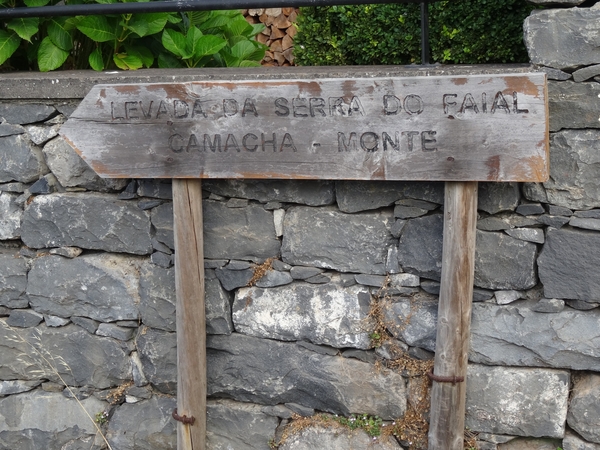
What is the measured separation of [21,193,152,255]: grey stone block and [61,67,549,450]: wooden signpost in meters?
0.25

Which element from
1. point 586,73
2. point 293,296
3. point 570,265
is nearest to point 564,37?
point 586,73

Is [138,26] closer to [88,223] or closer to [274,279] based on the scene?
[88,223]

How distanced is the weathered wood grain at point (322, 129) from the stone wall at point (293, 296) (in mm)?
169

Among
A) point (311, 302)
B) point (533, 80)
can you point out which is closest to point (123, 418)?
point (311, 302)

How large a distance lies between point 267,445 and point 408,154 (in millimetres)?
1451

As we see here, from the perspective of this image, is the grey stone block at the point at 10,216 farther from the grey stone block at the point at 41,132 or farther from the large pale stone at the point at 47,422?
the large pale stone at the point at 47,422

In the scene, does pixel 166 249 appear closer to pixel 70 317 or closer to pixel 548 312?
pixel 70 317

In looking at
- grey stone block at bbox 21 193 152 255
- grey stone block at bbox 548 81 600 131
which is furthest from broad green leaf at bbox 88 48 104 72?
grey stone block at bbox 548 81 600 131

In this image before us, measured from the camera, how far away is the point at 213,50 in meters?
3.33

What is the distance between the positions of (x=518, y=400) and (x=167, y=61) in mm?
2260

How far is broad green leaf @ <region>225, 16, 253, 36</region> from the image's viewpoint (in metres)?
3.72

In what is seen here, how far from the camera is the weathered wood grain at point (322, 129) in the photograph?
2438 mm

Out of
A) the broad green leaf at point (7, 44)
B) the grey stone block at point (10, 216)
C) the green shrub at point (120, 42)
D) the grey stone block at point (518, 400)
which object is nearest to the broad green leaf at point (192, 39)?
the green shrub at point (120, 42)

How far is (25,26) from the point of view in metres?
3.20
